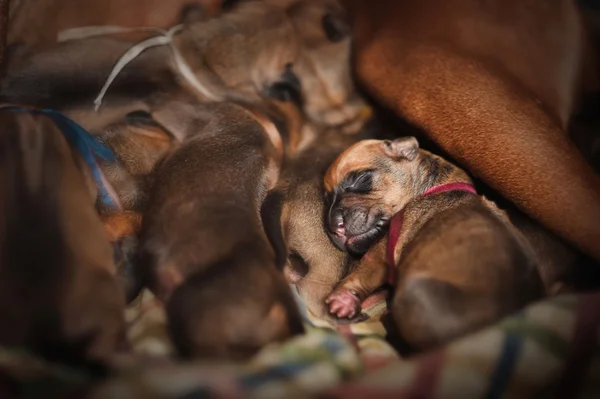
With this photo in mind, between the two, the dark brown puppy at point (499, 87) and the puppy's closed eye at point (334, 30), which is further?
the puppy's closed eye at point (334, 30)


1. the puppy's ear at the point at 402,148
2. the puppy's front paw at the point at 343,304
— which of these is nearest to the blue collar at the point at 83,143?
the puppy's front paw at the point at 343,304

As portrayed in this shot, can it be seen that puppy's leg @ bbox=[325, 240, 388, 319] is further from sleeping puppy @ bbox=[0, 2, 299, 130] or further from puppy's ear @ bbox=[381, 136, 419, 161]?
sleeping puppy @ bbox=[0, 2, 299, 130]

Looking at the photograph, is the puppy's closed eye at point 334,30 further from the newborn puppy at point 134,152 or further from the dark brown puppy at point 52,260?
the dark brown puppy at point 52,260

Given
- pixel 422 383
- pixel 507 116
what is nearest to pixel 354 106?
pixel 507 116

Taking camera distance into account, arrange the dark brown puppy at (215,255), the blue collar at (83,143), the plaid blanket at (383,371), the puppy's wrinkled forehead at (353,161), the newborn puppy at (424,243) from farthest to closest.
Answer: the puppy's wrinkled forehead at (353,161)
the blue collar at (83,143)
the newborn puppy at (424,243)
the dark brown puppy at (215,255)
the plaid blanket at (383,371)

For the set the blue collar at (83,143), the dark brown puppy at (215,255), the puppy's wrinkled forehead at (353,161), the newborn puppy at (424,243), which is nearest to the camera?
the dark brown puppy at (215,255)

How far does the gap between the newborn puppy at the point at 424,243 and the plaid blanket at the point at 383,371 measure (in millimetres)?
126

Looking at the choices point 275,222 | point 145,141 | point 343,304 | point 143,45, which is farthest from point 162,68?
point 343,304

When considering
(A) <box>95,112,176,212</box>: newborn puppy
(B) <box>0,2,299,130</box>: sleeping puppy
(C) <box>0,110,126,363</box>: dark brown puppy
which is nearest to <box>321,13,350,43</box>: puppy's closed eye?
(B) <box>0,2,299,130</box>: sleeping puppy

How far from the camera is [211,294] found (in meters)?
1.09

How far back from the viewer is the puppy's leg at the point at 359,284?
146 centimetres

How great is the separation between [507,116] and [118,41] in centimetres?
97

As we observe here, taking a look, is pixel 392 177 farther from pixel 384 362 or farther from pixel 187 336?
pixel 187 336

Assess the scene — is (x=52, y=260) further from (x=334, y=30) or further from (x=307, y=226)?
(x=334, y=30)
